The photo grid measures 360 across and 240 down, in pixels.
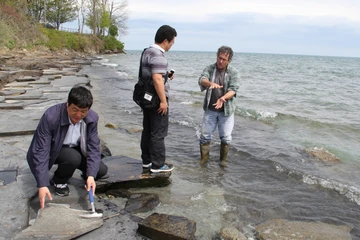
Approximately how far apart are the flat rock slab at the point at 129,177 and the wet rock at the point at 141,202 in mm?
201

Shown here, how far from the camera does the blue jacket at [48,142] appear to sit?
2.92m

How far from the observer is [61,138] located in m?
3.09

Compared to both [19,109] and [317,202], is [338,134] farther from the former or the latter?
[19,109]

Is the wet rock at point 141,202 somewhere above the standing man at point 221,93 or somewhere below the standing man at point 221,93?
below

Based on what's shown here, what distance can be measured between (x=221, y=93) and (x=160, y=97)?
1.60m

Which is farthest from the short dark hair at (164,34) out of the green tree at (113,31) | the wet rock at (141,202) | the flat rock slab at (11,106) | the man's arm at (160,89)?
the green tree at (113,31)

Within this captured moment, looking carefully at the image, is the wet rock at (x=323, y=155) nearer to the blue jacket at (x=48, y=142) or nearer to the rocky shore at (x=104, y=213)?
the rocky shore at (x=104, y=213)

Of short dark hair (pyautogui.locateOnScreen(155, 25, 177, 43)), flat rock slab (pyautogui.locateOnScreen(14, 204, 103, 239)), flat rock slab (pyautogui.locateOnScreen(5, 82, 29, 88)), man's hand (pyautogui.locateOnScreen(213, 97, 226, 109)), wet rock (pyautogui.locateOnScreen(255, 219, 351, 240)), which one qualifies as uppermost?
short dark hair (pyautogui.locateOnScreen(155, 25, 177, 43))

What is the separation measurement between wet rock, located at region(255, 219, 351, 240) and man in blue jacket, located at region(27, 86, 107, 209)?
1793 millimetres

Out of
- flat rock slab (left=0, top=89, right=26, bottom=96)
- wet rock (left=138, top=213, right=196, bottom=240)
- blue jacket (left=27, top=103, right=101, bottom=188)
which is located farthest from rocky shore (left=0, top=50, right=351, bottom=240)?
flat rock slab (left=0, top=89, right=26, bottom=96)

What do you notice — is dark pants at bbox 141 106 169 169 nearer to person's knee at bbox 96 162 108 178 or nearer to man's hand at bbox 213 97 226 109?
person's knee at bbox 96 162 108 178

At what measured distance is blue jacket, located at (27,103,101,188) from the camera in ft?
9.57

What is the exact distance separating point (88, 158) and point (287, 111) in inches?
375

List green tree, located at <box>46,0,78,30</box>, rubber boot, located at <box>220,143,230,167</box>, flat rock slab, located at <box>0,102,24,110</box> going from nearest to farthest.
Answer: rubber boot, located at <box>220,143,230,167</box>, flat rock slab, located at <box>0,102,24,110</box>, green tree, located at <box>46,0,78,30</box>
